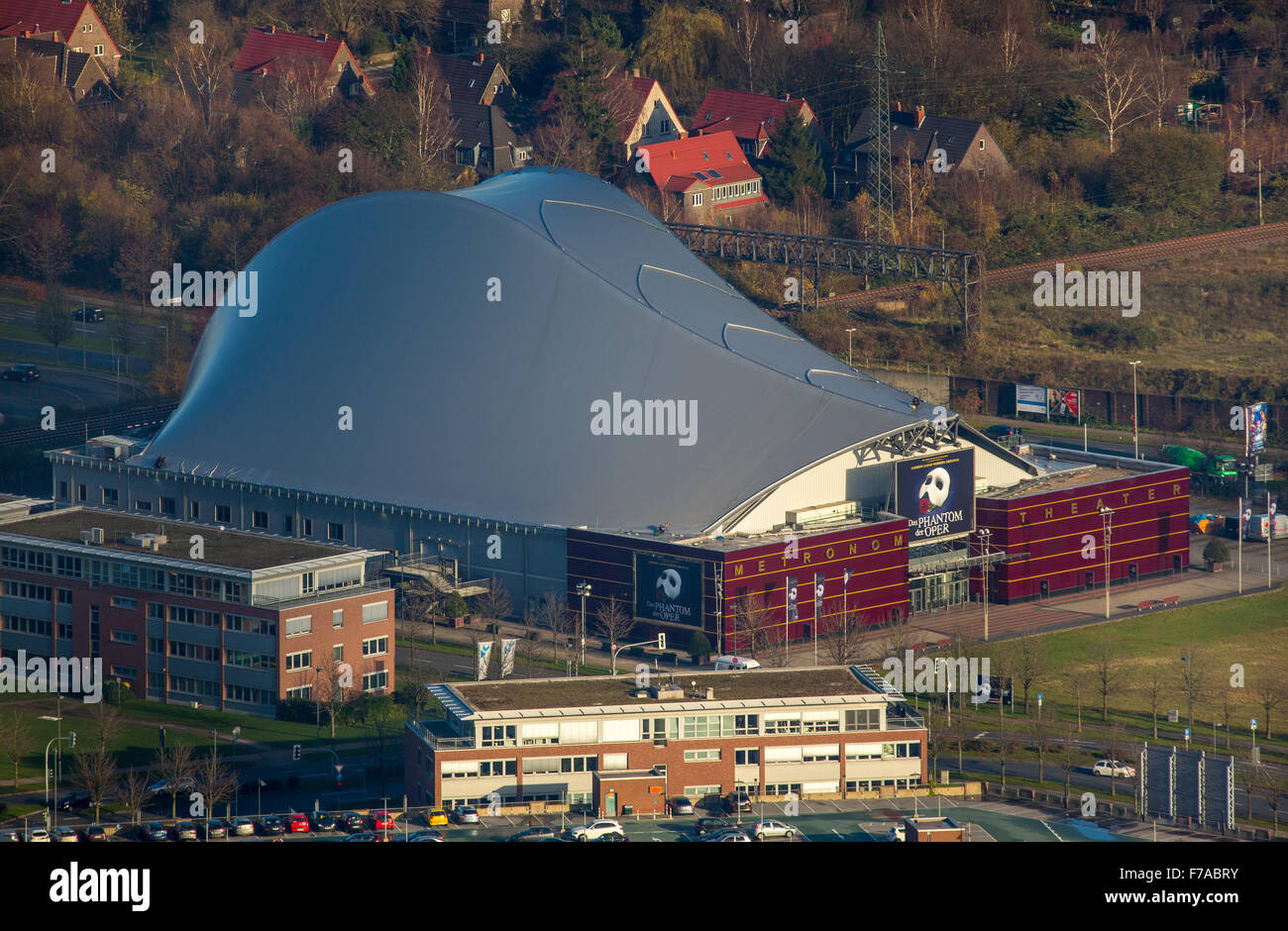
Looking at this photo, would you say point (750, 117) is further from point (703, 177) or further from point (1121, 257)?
point (1121, 257)

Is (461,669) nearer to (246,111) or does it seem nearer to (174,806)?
(174,806)

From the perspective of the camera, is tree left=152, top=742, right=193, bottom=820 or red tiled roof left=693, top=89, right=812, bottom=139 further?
red tiled roof left=693, top=89, right=812, bottom=139

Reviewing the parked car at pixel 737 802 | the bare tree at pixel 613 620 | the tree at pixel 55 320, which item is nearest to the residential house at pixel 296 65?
the tree at pixel 55 320

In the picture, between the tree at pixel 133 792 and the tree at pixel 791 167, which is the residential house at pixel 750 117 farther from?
the tree at pixel 133 792

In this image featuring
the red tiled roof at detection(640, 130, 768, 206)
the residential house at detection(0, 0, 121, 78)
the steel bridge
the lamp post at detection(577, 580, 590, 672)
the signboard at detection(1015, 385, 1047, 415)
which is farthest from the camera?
the residential house at detection(0, 0, 121, 78)

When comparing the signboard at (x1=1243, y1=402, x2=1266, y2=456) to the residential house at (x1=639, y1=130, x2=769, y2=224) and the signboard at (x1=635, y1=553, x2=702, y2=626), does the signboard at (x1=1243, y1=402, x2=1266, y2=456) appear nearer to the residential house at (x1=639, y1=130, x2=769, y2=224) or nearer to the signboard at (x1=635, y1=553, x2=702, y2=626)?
the signboard at (x1=635, y1=553, x2=702, y2=626)

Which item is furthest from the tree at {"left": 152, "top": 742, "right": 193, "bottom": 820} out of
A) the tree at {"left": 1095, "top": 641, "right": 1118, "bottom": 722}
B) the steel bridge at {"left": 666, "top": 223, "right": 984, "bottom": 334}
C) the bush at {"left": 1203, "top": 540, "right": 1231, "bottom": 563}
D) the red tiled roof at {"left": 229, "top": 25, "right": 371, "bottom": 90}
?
the red tiled roof at {"left": 229, "top": 25, "right": 371, "bottom": 90}
